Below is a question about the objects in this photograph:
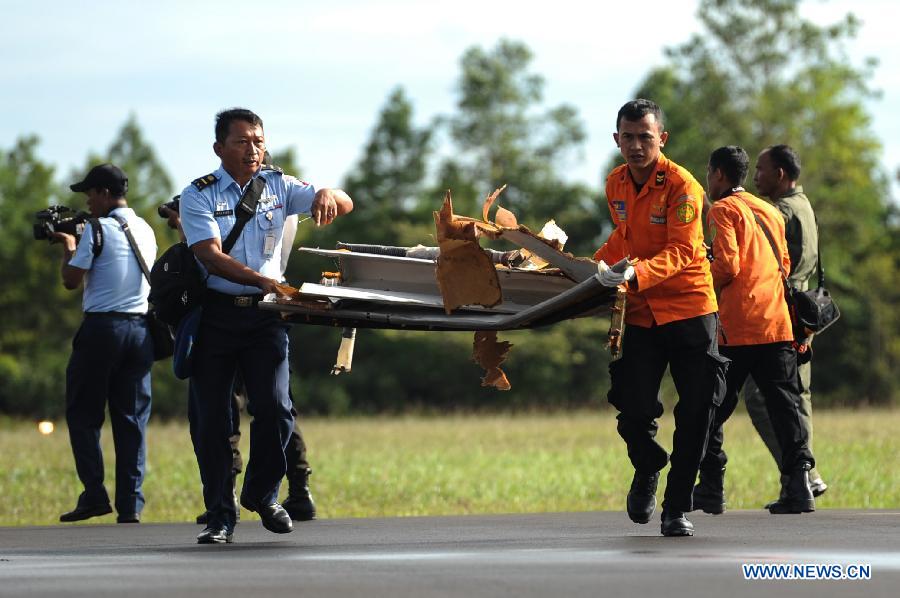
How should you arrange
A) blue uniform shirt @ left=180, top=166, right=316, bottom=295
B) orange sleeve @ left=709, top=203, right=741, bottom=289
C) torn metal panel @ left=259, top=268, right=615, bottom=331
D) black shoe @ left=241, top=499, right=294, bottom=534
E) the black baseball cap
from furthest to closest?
the black baseball cap
orange sleeve @ left=709, top=203, right=741, bottom=289
black shoe @ left=241, top=499, right=294, bottom=534
blue uniform shirt @ left=180, top=166, right=316, bottom=295
torn metal panel @ left=259, top=268, right=615, bottom=331

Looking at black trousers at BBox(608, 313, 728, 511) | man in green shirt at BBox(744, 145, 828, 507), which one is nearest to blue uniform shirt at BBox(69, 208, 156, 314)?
black trousers at BBox(608, 313, 728, 511)

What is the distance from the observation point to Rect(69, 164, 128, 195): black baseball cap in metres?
11.0

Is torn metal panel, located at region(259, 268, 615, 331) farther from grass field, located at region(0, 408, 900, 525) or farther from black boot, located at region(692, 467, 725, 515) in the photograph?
grass field, located at region(0, 408, 900, 525)

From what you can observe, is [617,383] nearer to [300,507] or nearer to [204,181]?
[204,181]

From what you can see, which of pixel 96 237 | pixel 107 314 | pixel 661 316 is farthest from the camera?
pixel 107 314

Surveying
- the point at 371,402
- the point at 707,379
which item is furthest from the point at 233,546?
the point at 371,402

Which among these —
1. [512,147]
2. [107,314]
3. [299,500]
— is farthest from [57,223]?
[512,147]

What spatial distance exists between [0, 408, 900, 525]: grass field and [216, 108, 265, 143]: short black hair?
410 cm

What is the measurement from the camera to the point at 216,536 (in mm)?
8250

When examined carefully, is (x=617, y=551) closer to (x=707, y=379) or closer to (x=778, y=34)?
(x=707, y=379)

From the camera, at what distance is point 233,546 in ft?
26.1

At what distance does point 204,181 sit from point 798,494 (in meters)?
4.20

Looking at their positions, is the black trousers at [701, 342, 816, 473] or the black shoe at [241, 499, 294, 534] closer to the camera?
the black shoe at [241, 499, 294, 534]

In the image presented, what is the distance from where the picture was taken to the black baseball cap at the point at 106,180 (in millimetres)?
10953
